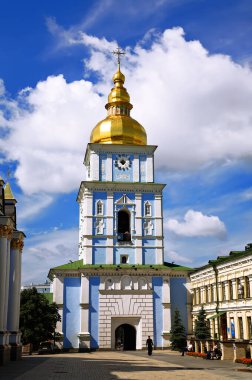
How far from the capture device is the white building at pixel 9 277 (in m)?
29.2

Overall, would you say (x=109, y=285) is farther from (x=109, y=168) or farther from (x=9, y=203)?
(x=9, y=203)

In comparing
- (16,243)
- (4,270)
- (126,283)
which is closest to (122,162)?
(126,283)

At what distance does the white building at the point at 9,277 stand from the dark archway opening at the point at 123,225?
16.0 meters

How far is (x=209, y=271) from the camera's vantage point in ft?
144

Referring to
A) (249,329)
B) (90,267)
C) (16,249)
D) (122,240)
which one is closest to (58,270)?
(90,267)

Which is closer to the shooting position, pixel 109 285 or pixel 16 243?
pixel 16 243

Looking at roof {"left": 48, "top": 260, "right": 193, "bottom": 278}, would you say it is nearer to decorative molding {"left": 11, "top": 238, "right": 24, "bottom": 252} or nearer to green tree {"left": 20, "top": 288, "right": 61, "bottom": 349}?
green tree {"left": 20, "top": 288, "right": 61, "bottom": 349}

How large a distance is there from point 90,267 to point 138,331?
719 cm

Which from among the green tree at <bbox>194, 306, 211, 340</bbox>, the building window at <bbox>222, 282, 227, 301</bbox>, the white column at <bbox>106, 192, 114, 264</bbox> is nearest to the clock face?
the white column at <bbox>106, 192, 114, 264</bbox>

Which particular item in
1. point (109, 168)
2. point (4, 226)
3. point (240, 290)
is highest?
point (109, 168)

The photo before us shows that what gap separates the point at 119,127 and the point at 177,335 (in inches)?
810

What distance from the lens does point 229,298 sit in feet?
129

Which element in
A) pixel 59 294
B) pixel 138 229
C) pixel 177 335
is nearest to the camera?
pixel 177 335

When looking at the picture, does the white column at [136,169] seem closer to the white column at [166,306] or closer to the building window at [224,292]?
the white column at [166,306]
